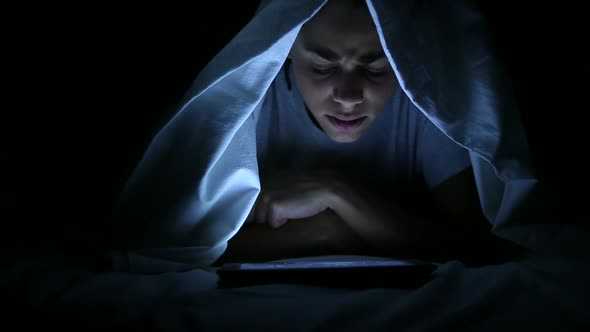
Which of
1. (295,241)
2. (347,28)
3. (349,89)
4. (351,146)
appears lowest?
(295,241)

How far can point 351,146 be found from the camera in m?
1.32

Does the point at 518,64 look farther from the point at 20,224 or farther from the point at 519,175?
the point at 20,224

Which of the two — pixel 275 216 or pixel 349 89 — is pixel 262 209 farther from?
pixel 349 89

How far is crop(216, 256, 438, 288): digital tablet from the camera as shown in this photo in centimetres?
86

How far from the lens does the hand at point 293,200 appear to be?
1.09m

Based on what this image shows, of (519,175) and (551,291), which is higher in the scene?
(519,175)

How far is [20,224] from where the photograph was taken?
44.2 inches

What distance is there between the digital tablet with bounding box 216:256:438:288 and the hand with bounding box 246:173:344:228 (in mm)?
206

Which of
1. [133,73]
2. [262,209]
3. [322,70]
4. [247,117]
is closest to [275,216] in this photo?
[262,209]

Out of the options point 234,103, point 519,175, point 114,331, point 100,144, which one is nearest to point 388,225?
point 519,175

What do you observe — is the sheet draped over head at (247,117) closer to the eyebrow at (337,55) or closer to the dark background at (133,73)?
the eyebrow at (337,55)

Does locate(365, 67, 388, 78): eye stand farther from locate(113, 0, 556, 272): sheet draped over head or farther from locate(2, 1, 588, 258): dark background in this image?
locate(2, 1, 588, 258): dark background

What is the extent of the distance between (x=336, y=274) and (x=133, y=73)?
907 millimetres

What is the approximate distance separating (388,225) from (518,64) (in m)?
0.73
